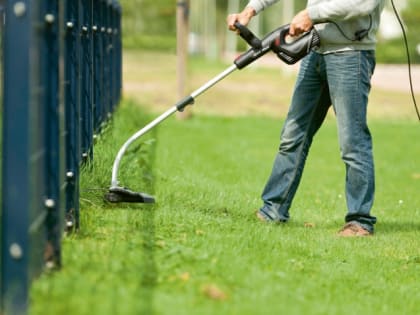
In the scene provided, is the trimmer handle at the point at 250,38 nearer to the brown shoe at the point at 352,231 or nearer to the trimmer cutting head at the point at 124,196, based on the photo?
the trimmer cutting head at the point at 124,196

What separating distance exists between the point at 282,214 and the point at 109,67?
5067 millimetres

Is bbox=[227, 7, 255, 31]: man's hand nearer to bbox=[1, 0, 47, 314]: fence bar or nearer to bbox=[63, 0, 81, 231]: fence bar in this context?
bbox=[63, 0, 81, 231]: fence bar

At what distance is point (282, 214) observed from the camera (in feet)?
22.8

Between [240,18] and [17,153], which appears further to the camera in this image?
[240,18]

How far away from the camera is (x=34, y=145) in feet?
13.5

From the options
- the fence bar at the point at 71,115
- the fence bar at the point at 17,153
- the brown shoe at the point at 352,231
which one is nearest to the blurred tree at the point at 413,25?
the brown shoe at the point at 352,231

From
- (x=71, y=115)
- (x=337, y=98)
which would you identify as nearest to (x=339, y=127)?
(x=337, y=98)

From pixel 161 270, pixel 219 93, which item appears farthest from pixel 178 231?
pixel 219 93

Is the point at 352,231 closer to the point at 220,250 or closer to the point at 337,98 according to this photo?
the point at 337,98

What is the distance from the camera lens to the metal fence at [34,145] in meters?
3.91

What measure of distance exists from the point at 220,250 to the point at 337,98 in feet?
5.50

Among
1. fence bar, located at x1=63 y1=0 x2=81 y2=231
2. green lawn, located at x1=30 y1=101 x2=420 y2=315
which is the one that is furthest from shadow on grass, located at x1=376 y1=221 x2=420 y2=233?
fence bar, located at x1=63 y1=0 x2=81 y2=231

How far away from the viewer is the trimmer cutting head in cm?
630

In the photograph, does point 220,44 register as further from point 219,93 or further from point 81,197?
point 81,197
